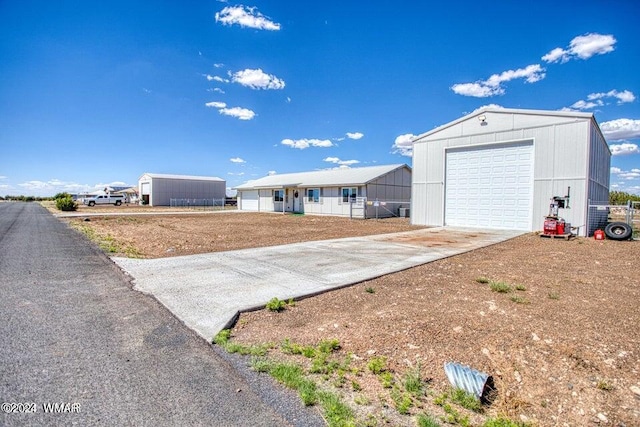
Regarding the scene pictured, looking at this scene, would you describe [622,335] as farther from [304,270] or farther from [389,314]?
[304,270]

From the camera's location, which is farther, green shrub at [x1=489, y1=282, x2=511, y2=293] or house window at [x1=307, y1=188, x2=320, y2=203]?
house window at [x1=307, y1=188, x2=320, y2=203]

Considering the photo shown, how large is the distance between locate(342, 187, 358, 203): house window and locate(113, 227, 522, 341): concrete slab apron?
14.9 meters

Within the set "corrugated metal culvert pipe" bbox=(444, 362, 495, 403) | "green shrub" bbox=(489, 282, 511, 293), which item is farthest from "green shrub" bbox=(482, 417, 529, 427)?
"green shrub" bbox=(489, 282, 511, 293)

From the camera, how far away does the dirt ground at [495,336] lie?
2553 millimetres

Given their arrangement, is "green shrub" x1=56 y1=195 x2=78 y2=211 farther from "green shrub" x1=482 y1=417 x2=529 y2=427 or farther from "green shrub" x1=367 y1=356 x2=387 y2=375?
"green shrub" x1=482 y1=417 x2=529 y2=427

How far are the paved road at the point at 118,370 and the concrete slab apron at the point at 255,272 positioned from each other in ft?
1.47

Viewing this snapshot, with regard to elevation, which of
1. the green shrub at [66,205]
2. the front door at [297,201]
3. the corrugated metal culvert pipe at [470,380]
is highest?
the front door at [297,201]

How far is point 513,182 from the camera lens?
14.6m

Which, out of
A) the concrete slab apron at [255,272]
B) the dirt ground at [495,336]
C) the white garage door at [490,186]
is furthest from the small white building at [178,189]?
the dirt ground at [495,336]

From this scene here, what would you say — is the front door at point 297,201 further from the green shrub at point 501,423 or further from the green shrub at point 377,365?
the green shrub at point 501,423

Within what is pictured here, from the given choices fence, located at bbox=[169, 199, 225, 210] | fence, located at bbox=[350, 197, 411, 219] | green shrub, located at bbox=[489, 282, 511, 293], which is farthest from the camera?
fence, located at bbox=[169, 199, 225, 210]

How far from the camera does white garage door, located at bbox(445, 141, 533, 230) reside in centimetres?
1433

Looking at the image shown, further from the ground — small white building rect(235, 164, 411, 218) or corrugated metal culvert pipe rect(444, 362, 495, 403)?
small white building rect(235, 164, 411, 218)

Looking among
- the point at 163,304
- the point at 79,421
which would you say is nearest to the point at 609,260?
the point at 163,304
